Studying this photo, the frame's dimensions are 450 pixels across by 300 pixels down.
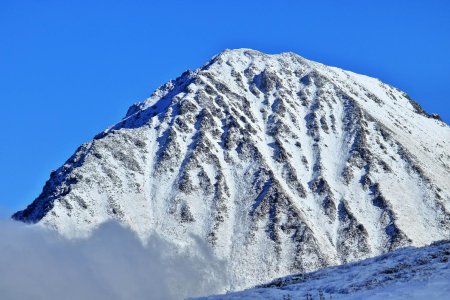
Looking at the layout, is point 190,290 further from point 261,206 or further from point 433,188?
point 433,188

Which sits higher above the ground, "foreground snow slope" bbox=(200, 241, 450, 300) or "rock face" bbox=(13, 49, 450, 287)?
"rock face" bbox=(13, 49, 450, 287)

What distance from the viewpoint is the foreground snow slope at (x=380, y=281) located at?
47.5 m

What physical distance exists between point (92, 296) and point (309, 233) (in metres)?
57.1

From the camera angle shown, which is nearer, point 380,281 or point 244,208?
point 380,281

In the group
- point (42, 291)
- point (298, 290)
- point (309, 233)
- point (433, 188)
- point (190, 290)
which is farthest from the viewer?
point (433, 188)

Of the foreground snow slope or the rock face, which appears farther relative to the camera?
the rock face

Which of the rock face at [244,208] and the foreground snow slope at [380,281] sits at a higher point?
the rock face at [244,208]

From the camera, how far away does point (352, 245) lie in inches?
6905

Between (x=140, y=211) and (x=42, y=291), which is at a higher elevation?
(x=140, y=211)

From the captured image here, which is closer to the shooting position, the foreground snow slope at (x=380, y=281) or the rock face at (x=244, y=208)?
the foreground snow slope at (x=380, y=281)

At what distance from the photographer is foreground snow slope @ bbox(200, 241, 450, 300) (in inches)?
1871

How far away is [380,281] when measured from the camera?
58125 millimetres

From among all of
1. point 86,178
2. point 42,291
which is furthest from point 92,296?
point 86,178

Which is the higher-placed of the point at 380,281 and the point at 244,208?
the point at 244,208
